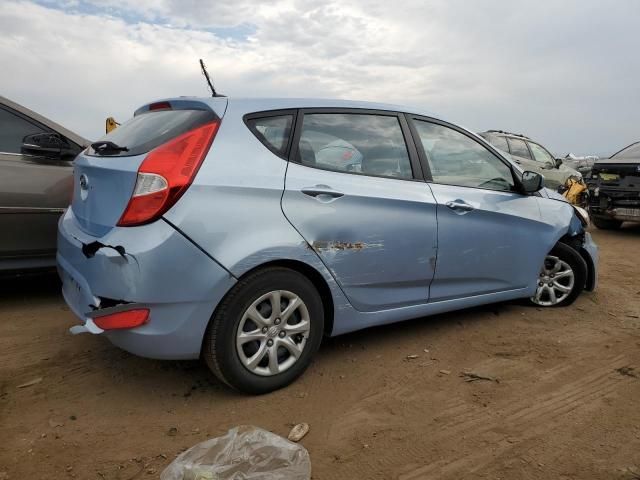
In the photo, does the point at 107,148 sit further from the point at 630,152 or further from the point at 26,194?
the point at 630,152

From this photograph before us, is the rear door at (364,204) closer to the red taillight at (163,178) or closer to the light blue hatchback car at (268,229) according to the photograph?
the light blue hatchback car at (268,229)

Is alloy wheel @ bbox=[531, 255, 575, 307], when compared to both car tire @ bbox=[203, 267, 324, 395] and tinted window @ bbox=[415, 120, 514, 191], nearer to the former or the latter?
→ tinted window @ bbox=[415, 120, 514, 191]

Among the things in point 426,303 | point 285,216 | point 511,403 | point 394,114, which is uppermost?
point 394,114

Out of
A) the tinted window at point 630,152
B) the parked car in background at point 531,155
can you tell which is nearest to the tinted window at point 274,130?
the tinted window at point 630,152

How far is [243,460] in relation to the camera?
2139mm

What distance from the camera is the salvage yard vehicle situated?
8148 millimetres

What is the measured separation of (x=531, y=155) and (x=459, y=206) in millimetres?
9714

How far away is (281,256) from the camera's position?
8.73 ft

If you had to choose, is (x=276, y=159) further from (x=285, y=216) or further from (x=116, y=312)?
(x=116, y=312)

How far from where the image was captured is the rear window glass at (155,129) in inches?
103

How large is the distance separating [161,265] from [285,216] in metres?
0.67

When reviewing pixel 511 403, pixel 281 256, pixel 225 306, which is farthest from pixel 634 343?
pixel 225 306

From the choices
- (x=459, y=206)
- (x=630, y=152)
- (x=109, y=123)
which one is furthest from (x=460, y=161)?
(x=630, y=152)

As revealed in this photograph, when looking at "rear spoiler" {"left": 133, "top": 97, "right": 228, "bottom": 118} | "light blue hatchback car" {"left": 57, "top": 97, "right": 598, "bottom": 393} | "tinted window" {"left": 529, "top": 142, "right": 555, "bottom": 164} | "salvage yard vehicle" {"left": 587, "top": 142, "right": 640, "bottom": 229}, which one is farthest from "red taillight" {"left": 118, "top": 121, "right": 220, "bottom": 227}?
"tinted window" {"left": 529, "top": 142, "right": 555, "bottom": 164}
